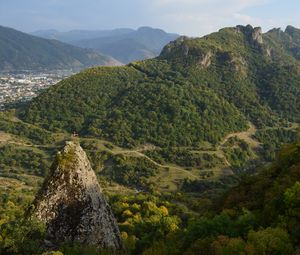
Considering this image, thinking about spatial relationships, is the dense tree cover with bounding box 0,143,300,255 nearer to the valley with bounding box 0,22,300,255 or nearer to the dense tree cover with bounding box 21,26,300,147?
the valley with bounding box 0,22,300,255

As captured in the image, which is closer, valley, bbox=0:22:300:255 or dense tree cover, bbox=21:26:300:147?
valley, bbox=0:22:300:255

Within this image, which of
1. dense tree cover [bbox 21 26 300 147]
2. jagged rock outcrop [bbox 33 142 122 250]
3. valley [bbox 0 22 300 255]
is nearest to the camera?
jagged rock outcrop [bbox 33 142 122 250]

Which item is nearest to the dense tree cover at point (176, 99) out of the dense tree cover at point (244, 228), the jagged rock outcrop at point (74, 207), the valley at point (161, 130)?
the valley at point (161, 130)

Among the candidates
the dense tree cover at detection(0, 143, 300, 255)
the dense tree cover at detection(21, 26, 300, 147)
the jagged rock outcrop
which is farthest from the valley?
the jagged rock outcrop

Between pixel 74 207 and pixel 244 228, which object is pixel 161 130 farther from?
pixel 244 228

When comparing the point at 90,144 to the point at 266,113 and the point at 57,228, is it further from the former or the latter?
the point at 57,228

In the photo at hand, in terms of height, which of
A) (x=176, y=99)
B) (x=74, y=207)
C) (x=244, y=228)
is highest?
(x=244, y=228)

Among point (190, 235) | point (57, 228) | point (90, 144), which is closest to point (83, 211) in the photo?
point (57, 228)

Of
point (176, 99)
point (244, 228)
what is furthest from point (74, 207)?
point (176, 99)
